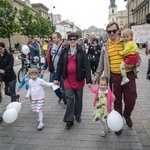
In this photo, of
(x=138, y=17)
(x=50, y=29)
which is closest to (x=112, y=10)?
(x=138, y=17)

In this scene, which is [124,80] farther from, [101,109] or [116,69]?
[101,109]

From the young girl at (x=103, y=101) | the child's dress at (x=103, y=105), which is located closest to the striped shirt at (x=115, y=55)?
the young girl at (x=103, y=101)

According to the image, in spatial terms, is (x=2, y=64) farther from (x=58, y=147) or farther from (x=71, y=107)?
(x=58, y=147)

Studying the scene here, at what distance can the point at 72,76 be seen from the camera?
389 centimetres

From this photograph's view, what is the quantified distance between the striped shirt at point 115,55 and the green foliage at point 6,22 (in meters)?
15.6

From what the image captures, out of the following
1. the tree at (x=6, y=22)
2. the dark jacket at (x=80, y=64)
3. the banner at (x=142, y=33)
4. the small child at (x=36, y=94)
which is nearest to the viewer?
the dark jacket at (x=80, y=64)

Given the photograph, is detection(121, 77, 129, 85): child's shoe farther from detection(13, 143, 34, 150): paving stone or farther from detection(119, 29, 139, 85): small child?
detection(13, 143, 34, 150): paving stone

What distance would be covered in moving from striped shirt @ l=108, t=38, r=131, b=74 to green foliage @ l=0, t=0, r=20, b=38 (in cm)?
1561

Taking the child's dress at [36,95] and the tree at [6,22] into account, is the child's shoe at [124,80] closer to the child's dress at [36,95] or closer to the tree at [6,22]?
the child's dress at [36,95]

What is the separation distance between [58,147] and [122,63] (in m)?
1.77

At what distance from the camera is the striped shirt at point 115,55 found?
348 cm

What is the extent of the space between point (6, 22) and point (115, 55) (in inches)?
662

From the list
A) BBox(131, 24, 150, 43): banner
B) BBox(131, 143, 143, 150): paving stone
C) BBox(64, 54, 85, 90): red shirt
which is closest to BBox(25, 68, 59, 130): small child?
BBox(64, 54, 85, 90): red shirt

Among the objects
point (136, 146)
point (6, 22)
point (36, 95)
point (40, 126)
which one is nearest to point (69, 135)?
point (40, 126)
